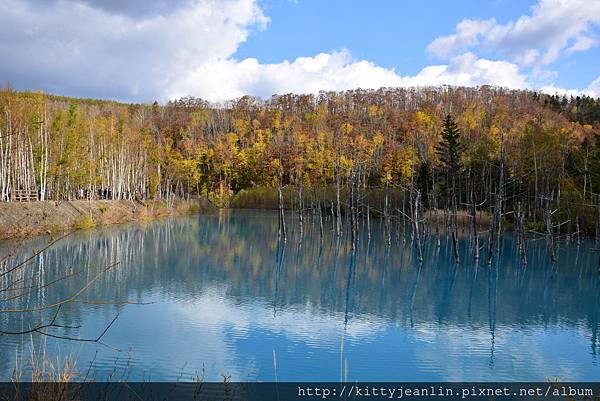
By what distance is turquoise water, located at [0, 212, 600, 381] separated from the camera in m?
9.57

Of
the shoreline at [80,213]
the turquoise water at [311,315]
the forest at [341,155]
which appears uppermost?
the forest at [341,155]

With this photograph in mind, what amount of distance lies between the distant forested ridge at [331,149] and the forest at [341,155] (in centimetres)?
20

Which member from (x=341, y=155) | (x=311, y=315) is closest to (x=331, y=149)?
(x=341, y=155)

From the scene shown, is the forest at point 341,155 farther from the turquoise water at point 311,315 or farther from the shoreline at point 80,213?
the turquoise water at point 311,315

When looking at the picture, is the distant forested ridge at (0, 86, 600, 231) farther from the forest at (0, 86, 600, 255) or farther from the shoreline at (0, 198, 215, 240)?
the shoreline at (0, 198, 215, 240)

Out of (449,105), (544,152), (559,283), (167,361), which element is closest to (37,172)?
(167,361)

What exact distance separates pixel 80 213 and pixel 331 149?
35589 millimetres

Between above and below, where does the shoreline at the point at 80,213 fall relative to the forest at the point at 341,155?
below

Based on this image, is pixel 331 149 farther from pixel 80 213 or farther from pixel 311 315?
pixel 311 315

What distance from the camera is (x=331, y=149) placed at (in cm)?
6203

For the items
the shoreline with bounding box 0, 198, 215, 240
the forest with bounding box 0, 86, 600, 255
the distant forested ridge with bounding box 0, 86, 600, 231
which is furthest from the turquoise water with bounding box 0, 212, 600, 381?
the distant forested ridge with bounding box 0, 86, 600, 231

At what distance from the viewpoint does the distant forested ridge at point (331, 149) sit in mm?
30312

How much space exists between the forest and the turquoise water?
3.09 m

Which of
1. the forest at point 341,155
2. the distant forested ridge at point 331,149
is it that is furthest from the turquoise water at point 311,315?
the distant forested ridge at point 331,149
